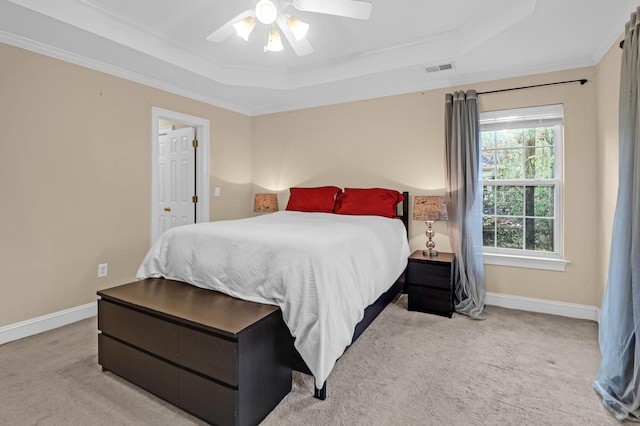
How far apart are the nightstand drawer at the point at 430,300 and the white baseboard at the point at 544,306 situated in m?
0.63

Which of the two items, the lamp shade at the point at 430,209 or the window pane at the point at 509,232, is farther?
the window pane at the point at 509,232

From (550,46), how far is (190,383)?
3602 millimetres

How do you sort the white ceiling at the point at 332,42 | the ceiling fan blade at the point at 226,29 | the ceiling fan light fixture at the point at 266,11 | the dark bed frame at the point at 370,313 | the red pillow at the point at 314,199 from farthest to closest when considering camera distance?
the red pillow at the point at 314,199
the white ceiling at the point at 332,42
the ceiling fan blade at the point at 226,29
the ceiling fan light fixture at the point at 266,11
the dark bed frame at the point at 370,313

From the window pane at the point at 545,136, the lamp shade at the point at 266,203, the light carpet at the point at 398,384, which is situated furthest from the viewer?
the lamp shade at the point at 266,203

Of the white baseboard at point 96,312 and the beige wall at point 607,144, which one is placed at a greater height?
the beige wall at point 607,144

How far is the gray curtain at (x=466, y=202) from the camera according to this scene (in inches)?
122

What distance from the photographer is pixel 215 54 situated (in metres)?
3.33

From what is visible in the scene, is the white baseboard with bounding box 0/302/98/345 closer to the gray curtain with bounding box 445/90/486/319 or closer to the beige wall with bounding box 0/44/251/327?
the beige wall with bounding box 0/44/251/327

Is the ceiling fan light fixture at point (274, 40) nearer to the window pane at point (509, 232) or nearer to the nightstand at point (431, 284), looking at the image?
the nightstand at point (431, 284)

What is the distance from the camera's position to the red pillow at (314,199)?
12.7 ft

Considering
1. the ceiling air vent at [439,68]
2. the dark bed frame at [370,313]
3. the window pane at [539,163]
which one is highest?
the ceiling air vent at [439,68]

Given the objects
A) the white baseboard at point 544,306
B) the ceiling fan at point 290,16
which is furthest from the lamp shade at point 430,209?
the ceiling fan at point 290,16

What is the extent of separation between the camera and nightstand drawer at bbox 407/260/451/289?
2.94 metres

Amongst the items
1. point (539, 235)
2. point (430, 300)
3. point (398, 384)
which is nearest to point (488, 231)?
point (539, 235)
